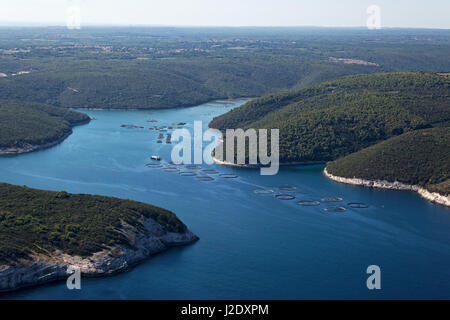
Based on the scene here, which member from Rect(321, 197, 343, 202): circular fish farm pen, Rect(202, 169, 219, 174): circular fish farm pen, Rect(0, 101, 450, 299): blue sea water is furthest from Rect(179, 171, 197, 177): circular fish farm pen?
Rect(321, 197, 343, 202): circular fish farm pen

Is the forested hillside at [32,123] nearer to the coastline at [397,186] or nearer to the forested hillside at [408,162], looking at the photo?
the forested hillside at [408,162]

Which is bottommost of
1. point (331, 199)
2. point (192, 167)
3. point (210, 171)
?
point (331, 199)

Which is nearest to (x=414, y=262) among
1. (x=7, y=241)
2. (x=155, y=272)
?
(x=155, y=272)

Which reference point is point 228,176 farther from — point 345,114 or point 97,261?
point 97,261

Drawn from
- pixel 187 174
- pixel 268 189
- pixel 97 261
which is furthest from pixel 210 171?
pixel 97 261

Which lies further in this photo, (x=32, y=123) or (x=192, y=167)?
(x=32, y=123)

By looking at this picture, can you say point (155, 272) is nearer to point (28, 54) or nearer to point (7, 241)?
point (7, 241)

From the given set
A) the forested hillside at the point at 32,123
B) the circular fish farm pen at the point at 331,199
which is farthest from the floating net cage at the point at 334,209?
the forested hillside at the point at 32,123
